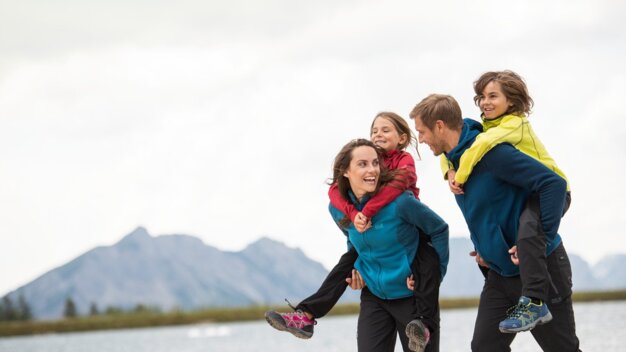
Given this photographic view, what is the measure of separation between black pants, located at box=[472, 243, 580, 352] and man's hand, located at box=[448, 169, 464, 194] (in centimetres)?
52

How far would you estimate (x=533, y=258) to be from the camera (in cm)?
477

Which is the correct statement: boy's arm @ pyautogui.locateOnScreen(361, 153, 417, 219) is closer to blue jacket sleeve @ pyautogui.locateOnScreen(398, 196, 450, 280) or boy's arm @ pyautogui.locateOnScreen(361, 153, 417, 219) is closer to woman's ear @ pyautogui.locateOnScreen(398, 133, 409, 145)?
blue jacket sleeve @ pyautogui.locateOnScreen(398, 196, 450, 280)

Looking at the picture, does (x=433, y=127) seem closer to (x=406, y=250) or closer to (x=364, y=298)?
(x=406, y=250)

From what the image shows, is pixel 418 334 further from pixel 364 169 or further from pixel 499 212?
pixel 364 169

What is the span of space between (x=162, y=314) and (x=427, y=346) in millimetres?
57228

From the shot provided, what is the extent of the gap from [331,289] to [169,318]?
58.0m

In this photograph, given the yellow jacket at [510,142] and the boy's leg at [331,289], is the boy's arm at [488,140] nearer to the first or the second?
the yellow jacket at [510,142]

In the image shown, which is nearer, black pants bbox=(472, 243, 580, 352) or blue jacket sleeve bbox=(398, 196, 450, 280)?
black pants bbox=(472, 243, 580, 352)

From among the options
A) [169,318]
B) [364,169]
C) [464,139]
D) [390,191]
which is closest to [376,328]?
[390,191]

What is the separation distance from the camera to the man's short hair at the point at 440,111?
202 inches

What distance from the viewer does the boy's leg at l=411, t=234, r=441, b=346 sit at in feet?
17.4

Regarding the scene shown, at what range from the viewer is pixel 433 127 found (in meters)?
5.17

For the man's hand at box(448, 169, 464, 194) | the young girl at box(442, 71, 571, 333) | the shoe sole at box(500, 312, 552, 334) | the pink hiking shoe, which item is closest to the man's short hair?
the young girl at box(442, 71, 571, 333)

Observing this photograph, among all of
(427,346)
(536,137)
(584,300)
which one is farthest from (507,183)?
(584,300)
